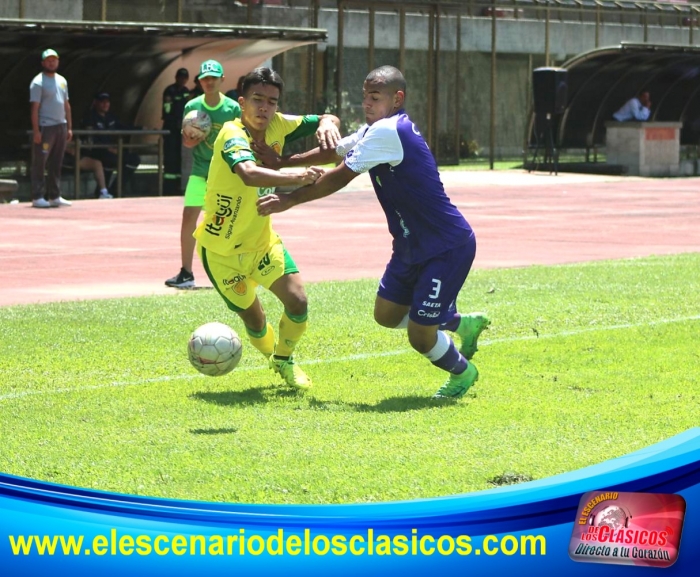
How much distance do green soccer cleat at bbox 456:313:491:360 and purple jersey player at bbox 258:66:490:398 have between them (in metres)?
0.54

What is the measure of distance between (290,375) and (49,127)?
47.4ft

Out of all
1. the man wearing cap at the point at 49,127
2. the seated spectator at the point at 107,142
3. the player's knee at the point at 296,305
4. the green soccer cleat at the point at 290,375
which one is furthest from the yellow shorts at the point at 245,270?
the seated spectator at the point at 107,142

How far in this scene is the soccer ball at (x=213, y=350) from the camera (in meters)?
7.50

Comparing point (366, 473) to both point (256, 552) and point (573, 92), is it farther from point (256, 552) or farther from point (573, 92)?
point (573, 92)

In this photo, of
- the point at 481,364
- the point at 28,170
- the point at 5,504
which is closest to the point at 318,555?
the point at 5,504

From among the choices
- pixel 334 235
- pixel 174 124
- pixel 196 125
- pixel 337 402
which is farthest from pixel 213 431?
pixel 174 124

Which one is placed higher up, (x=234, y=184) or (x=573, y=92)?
(x=573, y=92)

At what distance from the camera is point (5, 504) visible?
106 inches

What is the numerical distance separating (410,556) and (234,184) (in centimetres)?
551

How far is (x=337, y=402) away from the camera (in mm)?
7566

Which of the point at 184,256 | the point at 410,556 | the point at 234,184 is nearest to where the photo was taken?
the point at 410,556

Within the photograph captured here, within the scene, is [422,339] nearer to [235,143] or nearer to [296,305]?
[296,305]

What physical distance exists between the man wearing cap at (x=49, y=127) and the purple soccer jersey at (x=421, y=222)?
1431 centimetres

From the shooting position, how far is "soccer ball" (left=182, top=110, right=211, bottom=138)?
11.1 m
